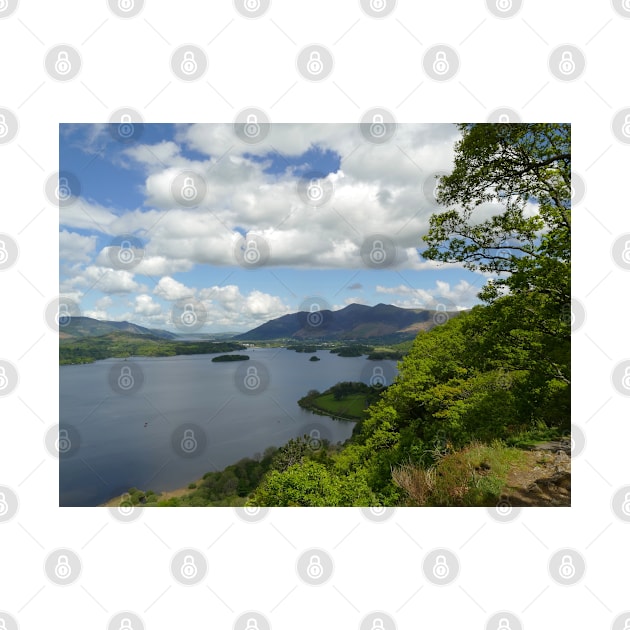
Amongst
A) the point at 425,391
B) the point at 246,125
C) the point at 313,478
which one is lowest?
the point at 313,478

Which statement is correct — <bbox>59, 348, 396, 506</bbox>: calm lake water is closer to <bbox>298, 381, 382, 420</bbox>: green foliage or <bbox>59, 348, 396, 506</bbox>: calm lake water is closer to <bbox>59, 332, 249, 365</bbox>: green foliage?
<bbox>298, 381, 382, 420</bbox>: green foliage

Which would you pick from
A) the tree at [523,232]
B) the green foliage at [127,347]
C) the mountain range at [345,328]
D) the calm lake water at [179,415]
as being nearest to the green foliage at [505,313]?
the tree at [523,232]

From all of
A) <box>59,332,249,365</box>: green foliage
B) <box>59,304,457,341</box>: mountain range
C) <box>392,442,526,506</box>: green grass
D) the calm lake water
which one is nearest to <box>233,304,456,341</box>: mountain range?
<box>59,304,457,341</box>: mountain range

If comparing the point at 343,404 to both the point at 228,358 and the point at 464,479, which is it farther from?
the point at 464,479

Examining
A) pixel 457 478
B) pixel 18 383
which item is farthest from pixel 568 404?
pixel 18 383

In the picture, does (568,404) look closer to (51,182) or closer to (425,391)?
(425,391)

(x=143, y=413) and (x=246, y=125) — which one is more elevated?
(x=246, y=125)
